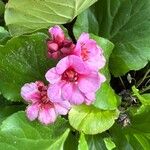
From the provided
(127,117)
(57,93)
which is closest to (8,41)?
(57,93)

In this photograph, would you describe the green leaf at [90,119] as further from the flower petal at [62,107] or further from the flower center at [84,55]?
the flower center at [84,55]

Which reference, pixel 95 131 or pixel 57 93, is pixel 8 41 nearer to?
pixel 57 93

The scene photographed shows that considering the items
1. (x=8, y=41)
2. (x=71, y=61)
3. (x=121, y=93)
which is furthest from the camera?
(x=121, y=93)

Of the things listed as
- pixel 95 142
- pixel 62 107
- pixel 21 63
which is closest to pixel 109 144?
pixel 95 142

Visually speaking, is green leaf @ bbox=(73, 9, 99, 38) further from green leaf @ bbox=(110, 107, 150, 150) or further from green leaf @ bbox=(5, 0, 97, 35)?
green leaf @ bbox=(110, 107, 150, 150)

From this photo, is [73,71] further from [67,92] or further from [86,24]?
[86,24]

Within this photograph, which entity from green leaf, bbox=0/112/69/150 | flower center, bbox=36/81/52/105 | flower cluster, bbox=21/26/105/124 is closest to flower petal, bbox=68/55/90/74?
flower cluster, bbox=21/26/105/124

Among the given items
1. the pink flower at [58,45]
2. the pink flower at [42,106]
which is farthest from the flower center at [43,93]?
the pink flower at [58,45]
